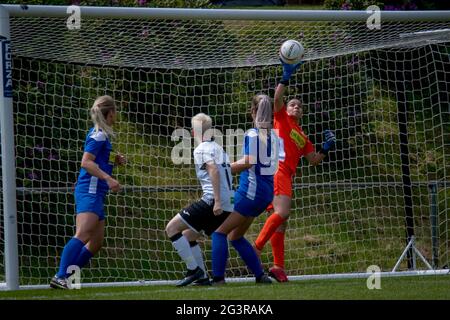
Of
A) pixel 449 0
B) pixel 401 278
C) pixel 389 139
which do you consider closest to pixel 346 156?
pixel 389 139

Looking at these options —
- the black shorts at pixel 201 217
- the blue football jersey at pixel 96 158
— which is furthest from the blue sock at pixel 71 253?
the black shorts at pixel 201 217

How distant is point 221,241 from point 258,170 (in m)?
0.73

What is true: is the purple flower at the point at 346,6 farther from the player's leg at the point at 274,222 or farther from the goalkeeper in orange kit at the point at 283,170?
the player's leg at the point at 274,222

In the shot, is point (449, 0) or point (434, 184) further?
point (449, 0)

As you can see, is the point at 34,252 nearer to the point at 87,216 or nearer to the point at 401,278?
the point at 87,216

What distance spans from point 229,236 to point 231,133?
360 cm

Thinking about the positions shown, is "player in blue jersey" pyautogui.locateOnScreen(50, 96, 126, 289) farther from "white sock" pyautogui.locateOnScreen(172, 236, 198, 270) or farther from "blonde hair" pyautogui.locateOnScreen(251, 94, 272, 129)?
"blonde hair" pyautogui.locateOnScreen(251, 94, 272, 129)

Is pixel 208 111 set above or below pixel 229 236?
above

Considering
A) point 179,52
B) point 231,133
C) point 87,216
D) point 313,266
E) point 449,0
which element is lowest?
point 313,266

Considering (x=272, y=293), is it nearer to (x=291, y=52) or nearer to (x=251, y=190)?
(x=251, y=190)

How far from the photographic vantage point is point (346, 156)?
14.1 meters

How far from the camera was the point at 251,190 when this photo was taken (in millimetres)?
9438

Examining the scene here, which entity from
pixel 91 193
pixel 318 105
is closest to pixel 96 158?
pixel 91 193

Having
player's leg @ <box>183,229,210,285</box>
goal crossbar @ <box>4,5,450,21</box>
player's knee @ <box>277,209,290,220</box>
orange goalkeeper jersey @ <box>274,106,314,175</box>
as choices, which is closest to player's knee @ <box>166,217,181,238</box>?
player's leg @ <box>183,229,210,285</box>
